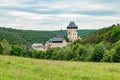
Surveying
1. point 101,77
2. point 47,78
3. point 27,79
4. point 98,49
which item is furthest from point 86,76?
point 98,49

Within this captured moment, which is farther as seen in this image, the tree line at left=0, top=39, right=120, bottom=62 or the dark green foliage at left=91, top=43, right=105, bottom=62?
the dark green foliage at left=91, top=43, right=105, bottom=62

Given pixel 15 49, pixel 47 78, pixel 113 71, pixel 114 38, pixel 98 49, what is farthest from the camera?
pixel 114 38

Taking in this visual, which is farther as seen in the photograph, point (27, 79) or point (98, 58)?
point (98, 58)

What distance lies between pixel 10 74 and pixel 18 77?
489 millimetres

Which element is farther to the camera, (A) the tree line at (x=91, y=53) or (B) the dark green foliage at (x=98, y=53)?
(B) the dark green foliage at (x=98, y=53)

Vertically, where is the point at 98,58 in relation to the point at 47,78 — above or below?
below

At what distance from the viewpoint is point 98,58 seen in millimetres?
86062

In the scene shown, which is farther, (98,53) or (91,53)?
(91,53)

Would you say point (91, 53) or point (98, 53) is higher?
point (98, 53)

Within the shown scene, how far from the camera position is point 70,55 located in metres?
111

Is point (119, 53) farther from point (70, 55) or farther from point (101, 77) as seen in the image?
point (101, 77)

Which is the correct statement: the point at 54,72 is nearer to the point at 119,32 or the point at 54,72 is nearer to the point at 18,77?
the point at 18,77

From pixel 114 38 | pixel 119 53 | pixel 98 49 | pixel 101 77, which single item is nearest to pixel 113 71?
pixel 101 77

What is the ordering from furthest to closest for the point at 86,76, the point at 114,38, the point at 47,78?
the point at 114,38 → the point at 86,76 → the point at 47,78
